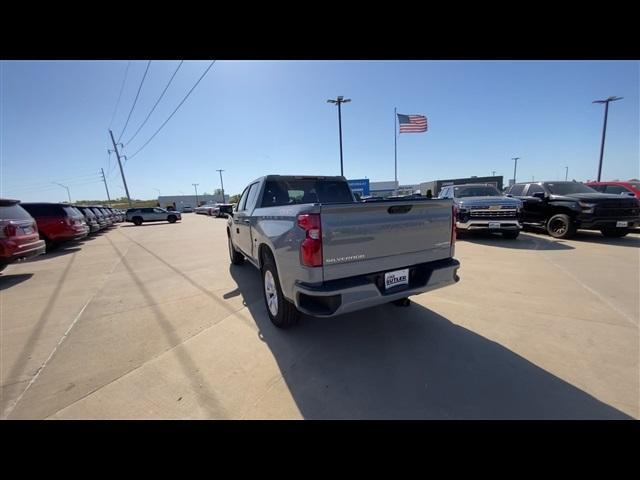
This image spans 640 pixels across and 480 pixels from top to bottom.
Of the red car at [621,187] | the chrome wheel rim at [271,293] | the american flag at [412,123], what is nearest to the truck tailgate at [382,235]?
the chrome wheel rim at [271,293]

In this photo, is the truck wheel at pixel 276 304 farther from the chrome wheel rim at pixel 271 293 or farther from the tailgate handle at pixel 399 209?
the tailgate handle at pixel 399 209

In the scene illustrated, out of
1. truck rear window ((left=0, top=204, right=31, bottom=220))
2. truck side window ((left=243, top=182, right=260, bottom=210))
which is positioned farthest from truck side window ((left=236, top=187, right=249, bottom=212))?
truck rear window ((left=0, top=204, right=31, bottom=220))

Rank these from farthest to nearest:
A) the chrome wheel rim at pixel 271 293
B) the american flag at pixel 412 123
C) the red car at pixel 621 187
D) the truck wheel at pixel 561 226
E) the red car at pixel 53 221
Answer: the american flag at pixel 412 123, the red car at pixel 621 187, the red car at pixel 53 221, the truck wheel at pixel 561 226, the chrome wheel rim at pixel 271 293

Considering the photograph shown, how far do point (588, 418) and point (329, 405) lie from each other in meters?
1.79

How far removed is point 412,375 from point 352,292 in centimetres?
89

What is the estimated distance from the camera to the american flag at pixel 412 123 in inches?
768

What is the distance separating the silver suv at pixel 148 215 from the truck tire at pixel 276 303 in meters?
27.5

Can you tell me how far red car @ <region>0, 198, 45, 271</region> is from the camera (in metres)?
5.33

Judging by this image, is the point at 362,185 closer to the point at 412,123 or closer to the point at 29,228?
the point at 412,123

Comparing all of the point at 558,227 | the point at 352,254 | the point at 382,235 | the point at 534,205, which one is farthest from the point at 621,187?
the point at 352,254

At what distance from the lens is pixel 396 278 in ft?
8.32
